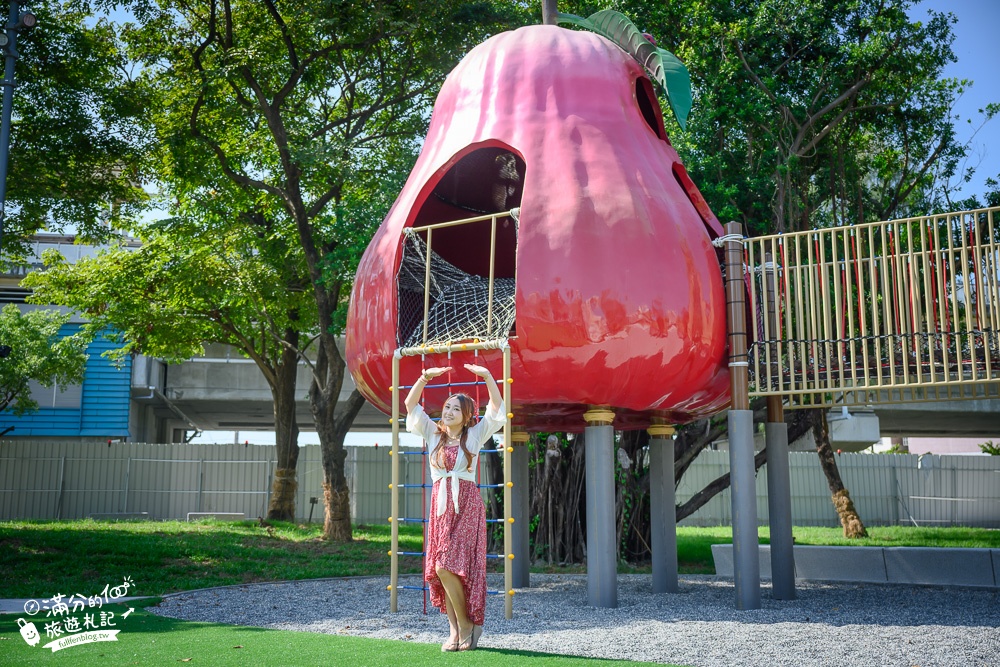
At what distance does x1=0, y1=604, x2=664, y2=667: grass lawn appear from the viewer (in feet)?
23.1

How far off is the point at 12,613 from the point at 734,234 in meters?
8.81

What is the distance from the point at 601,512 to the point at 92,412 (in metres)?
26.3

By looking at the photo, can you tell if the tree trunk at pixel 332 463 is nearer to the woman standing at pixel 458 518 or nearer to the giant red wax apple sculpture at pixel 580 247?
the giant red wax apple sculpture at pixel 580 247

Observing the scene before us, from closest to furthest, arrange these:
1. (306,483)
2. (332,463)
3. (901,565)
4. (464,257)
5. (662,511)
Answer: (662,511)
(901,565)
(464,257)
(332,463)
(306,483)

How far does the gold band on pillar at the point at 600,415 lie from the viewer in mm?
10273

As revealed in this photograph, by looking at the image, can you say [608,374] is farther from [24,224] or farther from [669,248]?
[24,224]

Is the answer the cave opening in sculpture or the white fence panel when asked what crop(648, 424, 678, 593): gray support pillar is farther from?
the white fence panel

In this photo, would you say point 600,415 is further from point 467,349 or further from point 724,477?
point 724,477

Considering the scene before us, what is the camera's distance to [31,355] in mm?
26125

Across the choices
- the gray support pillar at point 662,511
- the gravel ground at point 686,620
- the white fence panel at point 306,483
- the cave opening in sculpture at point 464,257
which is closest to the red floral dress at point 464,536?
the gravel ground at point 686,620

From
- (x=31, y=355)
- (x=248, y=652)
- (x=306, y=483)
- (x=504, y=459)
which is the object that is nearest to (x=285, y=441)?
(x=306, y=483)

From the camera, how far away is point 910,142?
766 inches

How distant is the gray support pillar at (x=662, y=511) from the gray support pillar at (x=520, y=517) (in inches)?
69.4

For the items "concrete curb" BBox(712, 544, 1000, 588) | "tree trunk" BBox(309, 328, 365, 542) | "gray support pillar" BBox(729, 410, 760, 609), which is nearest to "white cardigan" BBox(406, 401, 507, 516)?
"gray support pillar" BBox(729, 410, 760, 609)
